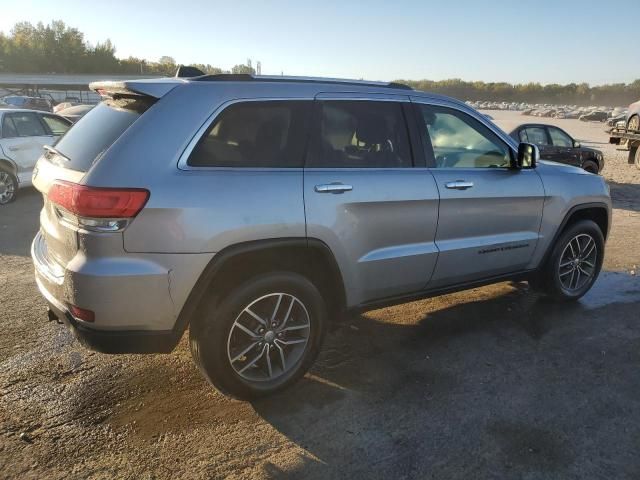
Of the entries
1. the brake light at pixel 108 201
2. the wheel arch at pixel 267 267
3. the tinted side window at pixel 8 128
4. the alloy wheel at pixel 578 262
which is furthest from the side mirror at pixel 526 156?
the tinted side window at pixel 8 128

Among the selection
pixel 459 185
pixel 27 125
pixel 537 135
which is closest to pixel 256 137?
pixel 459 185

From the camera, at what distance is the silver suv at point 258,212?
2.69 meters

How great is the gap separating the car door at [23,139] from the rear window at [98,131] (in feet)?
23.1

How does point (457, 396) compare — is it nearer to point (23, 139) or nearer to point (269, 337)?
point (269, 337)

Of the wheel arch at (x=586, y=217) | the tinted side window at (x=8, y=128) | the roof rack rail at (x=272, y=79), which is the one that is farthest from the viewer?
the tinted side window at (x=8, y=128)

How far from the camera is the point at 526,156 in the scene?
4.23m

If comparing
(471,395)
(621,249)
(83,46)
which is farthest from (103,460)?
(83,46)

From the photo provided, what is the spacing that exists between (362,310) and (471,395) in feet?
2.96

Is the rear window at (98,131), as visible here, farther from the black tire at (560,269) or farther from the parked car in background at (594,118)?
the parked car in background at (594,118)

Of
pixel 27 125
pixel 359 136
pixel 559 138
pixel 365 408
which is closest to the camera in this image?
pixel 365 408

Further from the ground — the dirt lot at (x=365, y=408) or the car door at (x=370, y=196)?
the car door at (x=370, y=196)

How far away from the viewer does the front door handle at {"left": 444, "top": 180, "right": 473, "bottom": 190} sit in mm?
3773

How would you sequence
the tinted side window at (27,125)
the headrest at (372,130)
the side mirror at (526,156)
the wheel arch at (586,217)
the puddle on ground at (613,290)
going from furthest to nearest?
the tinted side window at (27,125) < the puddle on ground at (613,290) < the wheel arch at (586,217) < the side mirror at (526,156) < the headrest at (372,130)

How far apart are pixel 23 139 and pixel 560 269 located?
9.23 m
